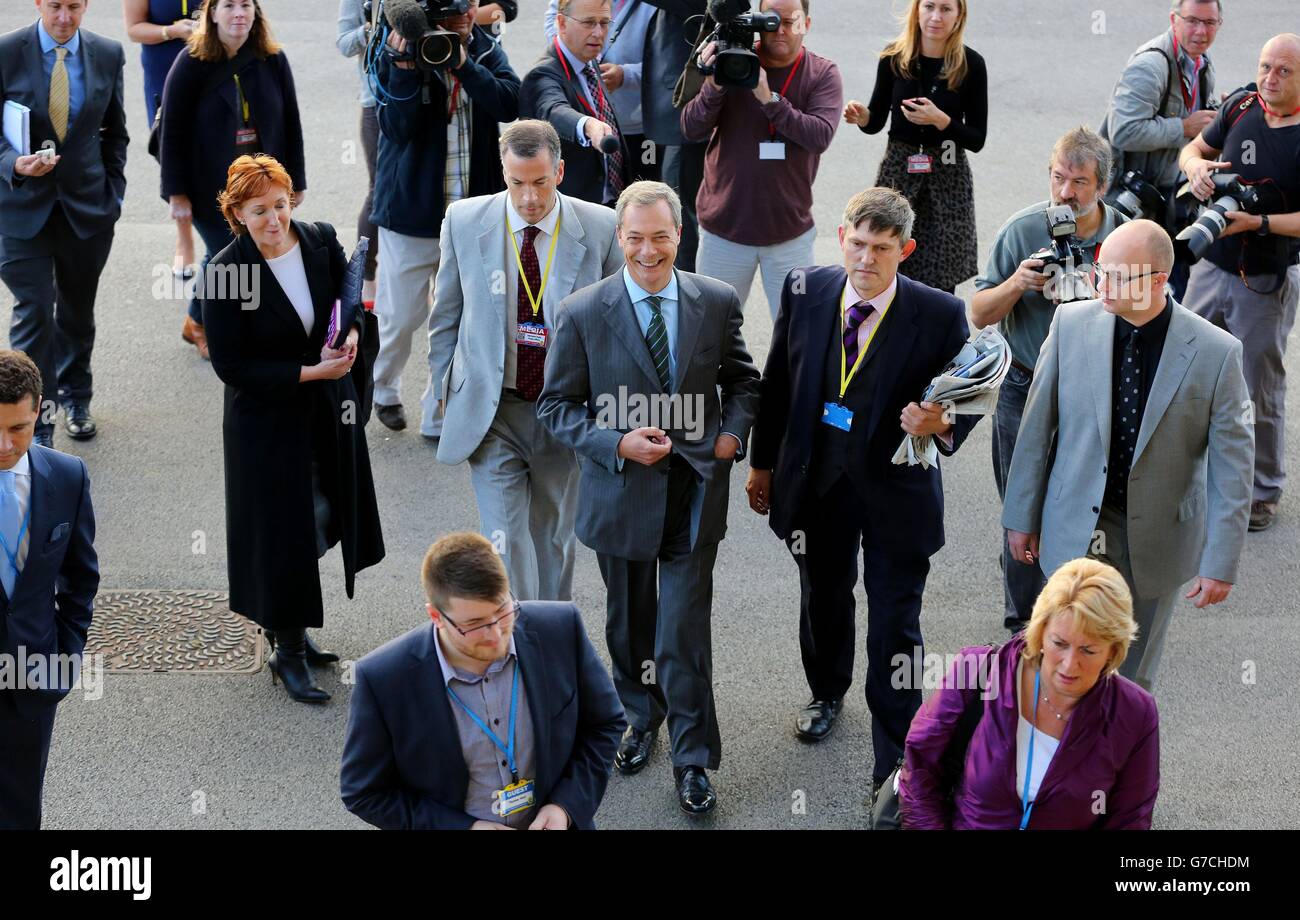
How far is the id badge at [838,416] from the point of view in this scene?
6066 millimetres

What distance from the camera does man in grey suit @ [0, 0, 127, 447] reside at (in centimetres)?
845

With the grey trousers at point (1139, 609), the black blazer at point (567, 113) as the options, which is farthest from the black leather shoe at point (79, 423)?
the grey trousers at point (1139, 609)

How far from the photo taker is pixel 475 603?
4.40 meters

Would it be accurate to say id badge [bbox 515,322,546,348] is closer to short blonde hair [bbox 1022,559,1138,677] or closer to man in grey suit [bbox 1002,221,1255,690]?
man in grey suit [bbox 1002,221,1255,690]

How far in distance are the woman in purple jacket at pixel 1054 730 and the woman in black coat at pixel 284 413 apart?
2.96m

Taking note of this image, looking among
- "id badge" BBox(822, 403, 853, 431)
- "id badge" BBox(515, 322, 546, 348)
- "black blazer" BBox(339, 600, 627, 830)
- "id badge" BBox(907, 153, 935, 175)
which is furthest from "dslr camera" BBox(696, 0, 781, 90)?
"black blazer" BBox(339, 600, 627, 830)

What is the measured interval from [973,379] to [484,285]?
6.89 feet

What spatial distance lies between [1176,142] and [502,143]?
4.10 m

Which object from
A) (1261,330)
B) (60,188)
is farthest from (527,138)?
(1261,330)

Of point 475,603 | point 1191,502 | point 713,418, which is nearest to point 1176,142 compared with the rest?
point 1191,502

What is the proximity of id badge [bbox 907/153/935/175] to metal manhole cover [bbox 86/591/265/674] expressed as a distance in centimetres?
416

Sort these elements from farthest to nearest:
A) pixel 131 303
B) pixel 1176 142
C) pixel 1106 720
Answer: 1. pixel 131 303
2. pixel 1176 142
3. pixel 1106 720

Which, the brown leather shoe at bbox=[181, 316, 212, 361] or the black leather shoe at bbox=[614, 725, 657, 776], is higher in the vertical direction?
the brown leather shoe at bbox=[181, 316, 212, 361]

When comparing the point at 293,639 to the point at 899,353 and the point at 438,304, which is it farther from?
the point at 899,353
